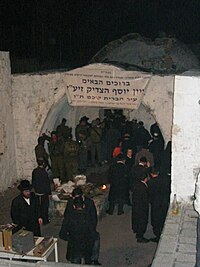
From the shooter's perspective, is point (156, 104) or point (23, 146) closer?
point (156, 104)

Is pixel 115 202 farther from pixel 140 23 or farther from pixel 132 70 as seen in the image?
pixel 140 23

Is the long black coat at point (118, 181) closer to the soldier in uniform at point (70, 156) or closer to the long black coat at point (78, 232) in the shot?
the soldier in uniform at point (70, 156)

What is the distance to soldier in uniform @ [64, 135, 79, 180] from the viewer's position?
1251 cm

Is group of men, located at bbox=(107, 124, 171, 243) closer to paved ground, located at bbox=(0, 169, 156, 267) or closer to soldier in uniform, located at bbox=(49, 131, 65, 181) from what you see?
paved ground, located at bbox=(0, 169, 156, 267)

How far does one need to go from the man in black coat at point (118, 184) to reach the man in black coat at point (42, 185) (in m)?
1.51

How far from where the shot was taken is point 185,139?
6.85 m

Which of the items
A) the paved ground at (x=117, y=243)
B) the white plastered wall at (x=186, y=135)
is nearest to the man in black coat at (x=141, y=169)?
the paved ground at (x=117, y=243)

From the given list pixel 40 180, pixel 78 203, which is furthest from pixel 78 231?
pixel 40 180

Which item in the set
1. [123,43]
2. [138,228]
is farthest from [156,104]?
[123,43]

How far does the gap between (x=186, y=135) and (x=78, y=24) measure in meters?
23.2

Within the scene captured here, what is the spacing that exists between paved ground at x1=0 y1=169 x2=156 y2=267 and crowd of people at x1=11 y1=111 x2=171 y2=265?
0.76 ft

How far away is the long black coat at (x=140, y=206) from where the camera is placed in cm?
916

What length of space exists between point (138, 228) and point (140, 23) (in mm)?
22432

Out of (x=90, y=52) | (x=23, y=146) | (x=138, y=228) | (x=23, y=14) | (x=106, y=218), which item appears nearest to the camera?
(x=138, y=228)
